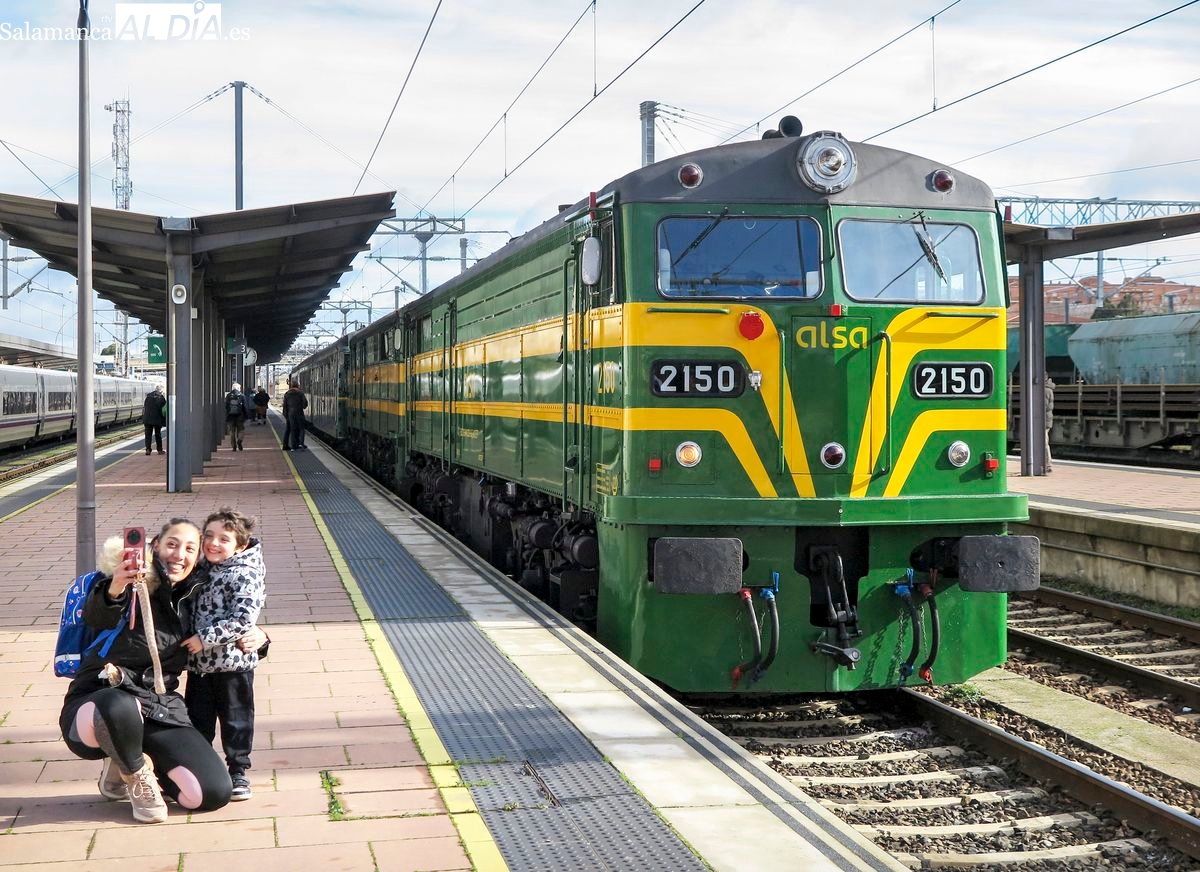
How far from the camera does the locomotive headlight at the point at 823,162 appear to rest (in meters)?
7.65

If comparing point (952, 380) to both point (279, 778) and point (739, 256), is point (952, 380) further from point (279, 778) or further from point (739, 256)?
point (279, 778)

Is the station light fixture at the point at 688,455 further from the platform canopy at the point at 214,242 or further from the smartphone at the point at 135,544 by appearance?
the platform canopy at the point at 214,242

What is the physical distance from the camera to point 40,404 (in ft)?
120

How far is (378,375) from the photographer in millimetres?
23250

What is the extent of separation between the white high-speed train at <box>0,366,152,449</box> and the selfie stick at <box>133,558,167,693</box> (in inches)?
842

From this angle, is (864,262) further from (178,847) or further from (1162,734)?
(178,847)

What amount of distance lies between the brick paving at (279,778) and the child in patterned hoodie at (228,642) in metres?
0.27

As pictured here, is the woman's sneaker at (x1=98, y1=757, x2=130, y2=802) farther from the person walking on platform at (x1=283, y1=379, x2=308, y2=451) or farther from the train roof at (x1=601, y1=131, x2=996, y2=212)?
the person walking on platform at (x1=283, y1=379, x2=308, y2=451)

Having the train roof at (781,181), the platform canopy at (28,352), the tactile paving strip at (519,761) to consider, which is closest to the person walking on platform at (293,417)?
the platform canopy at (28,352)

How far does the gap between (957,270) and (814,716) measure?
296cm

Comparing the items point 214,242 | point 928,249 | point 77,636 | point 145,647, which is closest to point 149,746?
point 145,647

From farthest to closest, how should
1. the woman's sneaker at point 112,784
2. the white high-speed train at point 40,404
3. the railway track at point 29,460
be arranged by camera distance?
the white high-speed train at point 40,404
the railway track at point 29,460
the woman's sneaker at point 112,784

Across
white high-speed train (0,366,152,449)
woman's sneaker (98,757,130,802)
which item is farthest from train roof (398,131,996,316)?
white high-speed train (0,366,152,449)

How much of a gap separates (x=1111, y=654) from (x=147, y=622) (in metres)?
7.97
